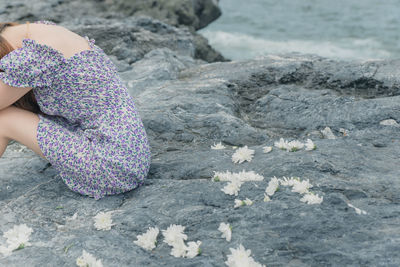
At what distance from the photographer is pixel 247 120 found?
228 inches

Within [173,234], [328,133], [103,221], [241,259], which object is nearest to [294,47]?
[328,133]

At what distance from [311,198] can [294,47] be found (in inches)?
761

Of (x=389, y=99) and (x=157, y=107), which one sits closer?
(x=389, y=99)

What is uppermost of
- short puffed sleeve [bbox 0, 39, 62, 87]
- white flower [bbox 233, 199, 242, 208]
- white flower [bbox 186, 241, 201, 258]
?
short puffed sleeve [bbox 0, 39, 62, 87]

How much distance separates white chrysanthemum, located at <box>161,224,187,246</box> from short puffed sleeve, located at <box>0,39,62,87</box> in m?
1.63

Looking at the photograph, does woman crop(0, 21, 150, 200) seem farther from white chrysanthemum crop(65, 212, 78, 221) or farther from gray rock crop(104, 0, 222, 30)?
gray rock crop(104, 0, 222, 30)

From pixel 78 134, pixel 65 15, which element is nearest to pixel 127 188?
pixel 78 134

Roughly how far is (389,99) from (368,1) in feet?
83.7

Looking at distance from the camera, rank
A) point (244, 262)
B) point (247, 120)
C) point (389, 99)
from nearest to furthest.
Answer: point (244, 262)
point (389, 99)
point (247, 120)

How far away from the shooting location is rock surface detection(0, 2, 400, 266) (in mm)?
3490

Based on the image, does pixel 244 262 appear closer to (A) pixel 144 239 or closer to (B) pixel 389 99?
(A) pixel 144 239

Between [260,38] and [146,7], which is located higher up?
[146,7]

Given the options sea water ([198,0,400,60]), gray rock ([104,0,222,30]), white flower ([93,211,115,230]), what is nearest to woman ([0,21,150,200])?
white flower ([93,211,115,230])

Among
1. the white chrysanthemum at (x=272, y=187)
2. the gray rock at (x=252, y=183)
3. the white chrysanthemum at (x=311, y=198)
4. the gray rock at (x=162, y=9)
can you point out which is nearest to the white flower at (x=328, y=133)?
the gray rock at (x=252, y=183)
